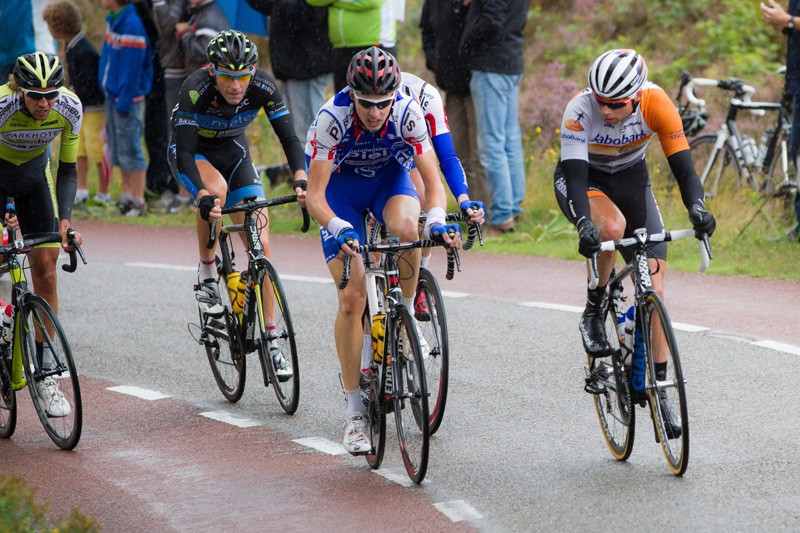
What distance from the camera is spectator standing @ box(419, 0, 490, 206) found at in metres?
13.5

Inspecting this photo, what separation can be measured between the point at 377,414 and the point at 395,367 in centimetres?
33

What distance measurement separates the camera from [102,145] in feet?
55.6

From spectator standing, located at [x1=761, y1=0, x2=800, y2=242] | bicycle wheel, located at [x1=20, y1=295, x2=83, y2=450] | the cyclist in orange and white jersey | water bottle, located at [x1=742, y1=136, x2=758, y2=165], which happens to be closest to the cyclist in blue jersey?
the cyclist in orange and white jersey

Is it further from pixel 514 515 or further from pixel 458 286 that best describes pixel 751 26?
pixel 514 515

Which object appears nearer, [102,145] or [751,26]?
Answer: [102,145]

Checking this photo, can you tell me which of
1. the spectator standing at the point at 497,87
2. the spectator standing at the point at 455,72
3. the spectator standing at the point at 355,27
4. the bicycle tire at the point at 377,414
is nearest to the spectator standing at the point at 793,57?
the spectator standing at the point at 497,87

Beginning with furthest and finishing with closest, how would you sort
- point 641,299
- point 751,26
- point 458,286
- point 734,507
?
point 751,26
point 458,286
point 641,299
point 734,507

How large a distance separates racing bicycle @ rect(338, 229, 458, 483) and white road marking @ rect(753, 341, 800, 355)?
3.12 m

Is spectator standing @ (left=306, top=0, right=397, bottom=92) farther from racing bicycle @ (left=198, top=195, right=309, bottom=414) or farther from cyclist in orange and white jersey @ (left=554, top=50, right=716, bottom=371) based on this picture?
cyclist in orange and white jersey @ (left=554, top=50, right=716, bottom=371)

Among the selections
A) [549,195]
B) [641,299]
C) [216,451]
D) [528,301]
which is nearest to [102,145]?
[549,195]

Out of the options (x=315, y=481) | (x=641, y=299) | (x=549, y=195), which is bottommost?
(x=549, y=195)

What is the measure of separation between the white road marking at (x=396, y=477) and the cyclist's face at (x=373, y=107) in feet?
5.88

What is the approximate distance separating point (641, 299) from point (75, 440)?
3.36 metres

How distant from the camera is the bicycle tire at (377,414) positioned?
6480 mm
